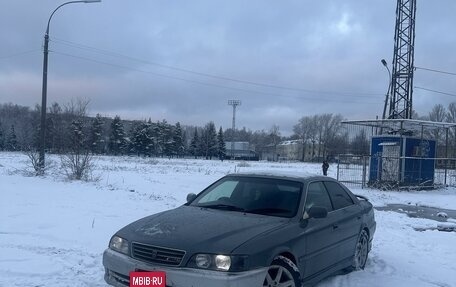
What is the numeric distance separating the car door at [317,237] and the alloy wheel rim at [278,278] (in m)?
0.38

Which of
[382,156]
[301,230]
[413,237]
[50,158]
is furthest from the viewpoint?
[382,156]

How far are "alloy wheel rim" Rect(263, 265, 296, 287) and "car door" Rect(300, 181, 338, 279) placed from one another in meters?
0.38

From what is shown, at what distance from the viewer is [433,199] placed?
20922 millimetres

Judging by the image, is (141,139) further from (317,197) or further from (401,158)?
(317,197)

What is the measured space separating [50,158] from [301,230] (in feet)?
65.3

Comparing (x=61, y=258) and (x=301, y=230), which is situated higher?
(x=301, y=230)

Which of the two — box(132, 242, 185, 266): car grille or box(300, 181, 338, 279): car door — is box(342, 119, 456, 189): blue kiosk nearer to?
box(300, 181, 338, 279): car door

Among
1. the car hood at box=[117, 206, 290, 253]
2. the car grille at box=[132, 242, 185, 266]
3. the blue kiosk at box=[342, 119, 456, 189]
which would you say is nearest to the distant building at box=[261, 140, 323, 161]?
the blue kiosk at box=[342, 119, 456, 189]

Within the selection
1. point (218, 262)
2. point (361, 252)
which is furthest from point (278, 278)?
point (361, 252)

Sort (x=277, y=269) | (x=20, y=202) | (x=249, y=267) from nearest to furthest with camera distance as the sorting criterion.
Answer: (x=249, y=267) < (x=277, y=269) < (x=20, y=202)

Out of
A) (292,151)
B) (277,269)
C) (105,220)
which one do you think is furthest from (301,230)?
(292,151)

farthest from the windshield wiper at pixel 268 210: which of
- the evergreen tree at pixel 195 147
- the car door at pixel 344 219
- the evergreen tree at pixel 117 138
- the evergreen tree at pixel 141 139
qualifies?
the evergreen tree at pixel 195 147

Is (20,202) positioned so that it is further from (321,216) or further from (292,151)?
(292,151)

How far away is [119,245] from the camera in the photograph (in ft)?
16.2
